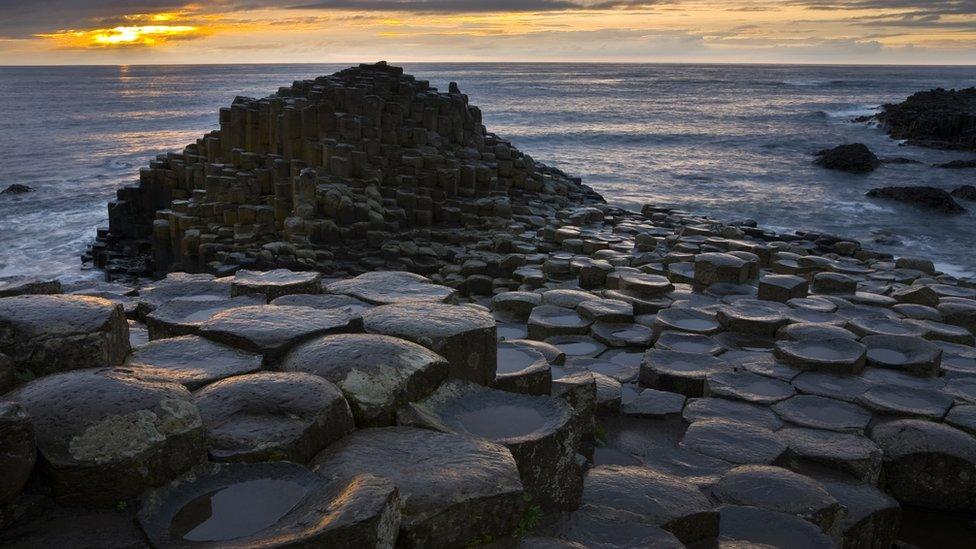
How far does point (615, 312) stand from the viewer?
309 inches

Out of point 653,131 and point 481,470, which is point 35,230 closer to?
point 481,470

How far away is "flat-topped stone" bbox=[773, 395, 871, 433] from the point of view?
5.56 metres

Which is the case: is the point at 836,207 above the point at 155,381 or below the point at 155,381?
below

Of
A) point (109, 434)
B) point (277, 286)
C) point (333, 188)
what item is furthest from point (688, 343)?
point (333, 188)

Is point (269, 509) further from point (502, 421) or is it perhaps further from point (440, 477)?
point (502, 421)

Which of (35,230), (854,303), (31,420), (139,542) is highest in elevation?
(31,420)

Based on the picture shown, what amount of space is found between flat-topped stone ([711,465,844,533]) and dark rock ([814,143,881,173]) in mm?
29626

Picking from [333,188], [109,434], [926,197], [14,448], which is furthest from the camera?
[926,197]

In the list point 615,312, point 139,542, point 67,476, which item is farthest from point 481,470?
point 615,312

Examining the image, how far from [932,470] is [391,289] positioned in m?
3.96

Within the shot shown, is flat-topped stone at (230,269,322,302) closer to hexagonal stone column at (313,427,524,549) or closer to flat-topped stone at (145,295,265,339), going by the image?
flat-topped stone at (145,295,265,339)

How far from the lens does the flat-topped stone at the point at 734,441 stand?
16.5 feet

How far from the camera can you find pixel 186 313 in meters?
4.76

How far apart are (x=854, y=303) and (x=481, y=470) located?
7371 mm
